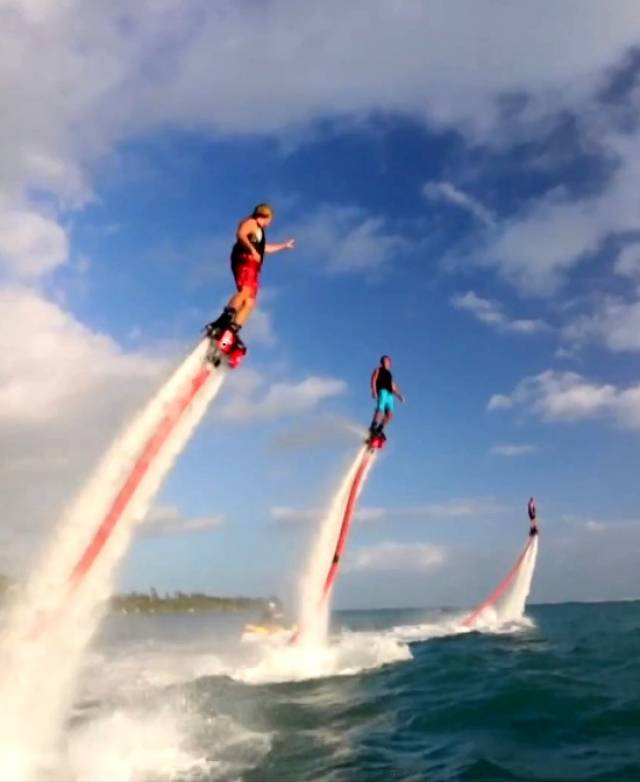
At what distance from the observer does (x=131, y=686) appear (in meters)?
29.5

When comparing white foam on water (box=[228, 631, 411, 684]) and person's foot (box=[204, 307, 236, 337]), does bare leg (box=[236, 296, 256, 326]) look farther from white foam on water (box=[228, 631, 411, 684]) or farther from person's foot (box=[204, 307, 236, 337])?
white foam on water (box=[228, 631, 411, 684])

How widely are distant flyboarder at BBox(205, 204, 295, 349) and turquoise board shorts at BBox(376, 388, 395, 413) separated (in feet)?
59.3

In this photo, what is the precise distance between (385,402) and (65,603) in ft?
67.8

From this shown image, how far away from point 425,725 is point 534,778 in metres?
6.01

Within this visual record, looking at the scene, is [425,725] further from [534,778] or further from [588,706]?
[534,778]

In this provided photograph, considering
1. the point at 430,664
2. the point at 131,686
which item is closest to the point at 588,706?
the point at 430,664

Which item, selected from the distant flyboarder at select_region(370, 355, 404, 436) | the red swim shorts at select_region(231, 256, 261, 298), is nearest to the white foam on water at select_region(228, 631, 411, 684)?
the distant flyboarder at select_region(370, 355, 404, 436)

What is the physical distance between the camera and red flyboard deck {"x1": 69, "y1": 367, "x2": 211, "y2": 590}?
52.9 ft

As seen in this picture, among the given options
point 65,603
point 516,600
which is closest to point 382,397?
point 65,603

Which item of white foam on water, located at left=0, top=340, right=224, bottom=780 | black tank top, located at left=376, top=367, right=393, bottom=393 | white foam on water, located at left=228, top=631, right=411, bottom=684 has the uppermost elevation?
black tank top, located at left=376, top=367, right=393, bottom=393

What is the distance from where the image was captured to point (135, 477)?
1686 cm

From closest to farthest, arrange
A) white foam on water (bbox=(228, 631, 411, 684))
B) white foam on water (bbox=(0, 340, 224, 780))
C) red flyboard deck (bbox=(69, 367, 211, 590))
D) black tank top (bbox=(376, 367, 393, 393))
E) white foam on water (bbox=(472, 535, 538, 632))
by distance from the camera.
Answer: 1. white foam on water (bbox=(0, 340, 224, 780))
2. red flyboard deck (bbox=(69, 367, 211, 590))
3. white foam on water (bbox=(228, 631, 411, 684))
4. black tank top (bbox=(376, 367, 393, 393))
5. white foam on water (bbox=(472, 535, 538, 632))

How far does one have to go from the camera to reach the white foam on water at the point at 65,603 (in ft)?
49.3

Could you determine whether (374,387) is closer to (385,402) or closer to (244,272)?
(385,402)
